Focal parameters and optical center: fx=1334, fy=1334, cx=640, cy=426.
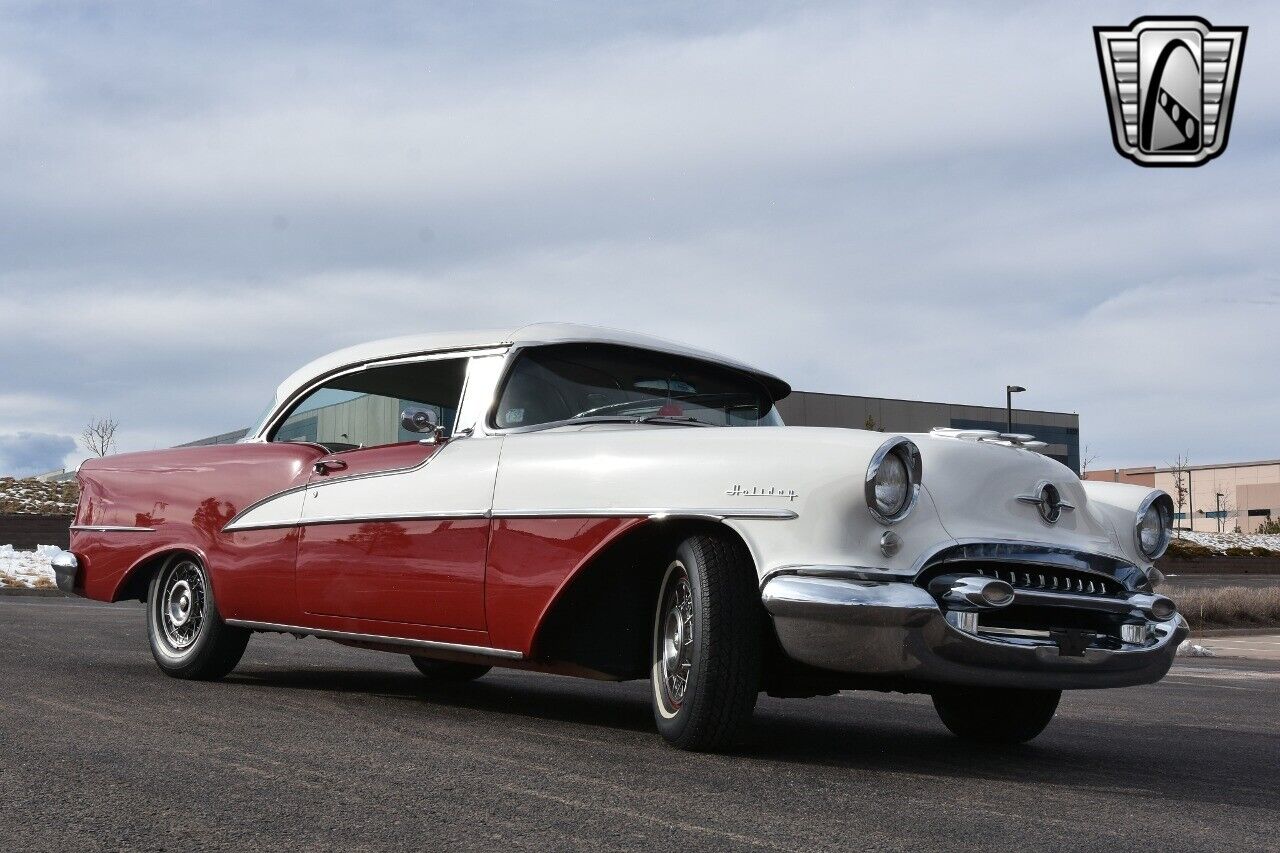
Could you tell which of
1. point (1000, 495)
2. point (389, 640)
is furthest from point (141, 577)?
point (1000, 495)

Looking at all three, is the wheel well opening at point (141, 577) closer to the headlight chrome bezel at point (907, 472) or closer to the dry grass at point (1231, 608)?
the headlight chrome bezel at point (907, 472)

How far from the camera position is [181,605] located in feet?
23.1

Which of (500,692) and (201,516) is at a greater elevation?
(201,516)

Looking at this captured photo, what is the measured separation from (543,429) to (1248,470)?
10206cm

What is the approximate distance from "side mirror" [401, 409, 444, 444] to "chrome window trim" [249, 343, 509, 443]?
0.50 feet

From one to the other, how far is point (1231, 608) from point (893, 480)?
22.7m

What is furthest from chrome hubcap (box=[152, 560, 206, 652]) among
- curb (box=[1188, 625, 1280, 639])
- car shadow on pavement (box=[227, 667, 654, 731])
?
curb (box=[1188, 625, 1280, 639])

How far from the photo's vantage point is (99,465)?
Answer: 7695mm

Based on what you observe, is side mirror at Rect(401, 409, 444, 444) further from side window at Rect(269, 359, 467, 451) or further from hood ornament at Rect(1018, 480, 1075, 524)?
hood ornament at Rect(1018, 480, 1075, 524)

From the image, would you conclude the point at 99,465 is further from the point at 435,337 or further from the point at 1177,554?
the point at 1177,554

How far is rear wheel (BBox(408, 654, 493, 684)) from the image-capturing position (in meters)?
7.19

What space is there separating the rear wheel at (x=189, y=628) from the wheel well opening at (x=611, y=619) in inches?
95.2

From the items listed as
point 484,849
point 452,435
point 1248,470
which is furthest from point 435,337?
point 1248,470

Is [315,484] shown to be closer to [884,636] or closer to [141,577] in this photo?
[141,577]
